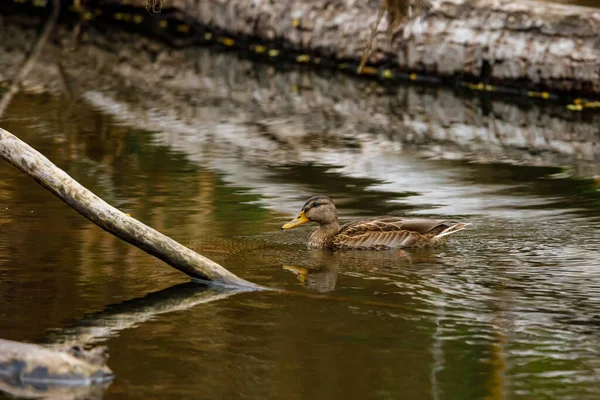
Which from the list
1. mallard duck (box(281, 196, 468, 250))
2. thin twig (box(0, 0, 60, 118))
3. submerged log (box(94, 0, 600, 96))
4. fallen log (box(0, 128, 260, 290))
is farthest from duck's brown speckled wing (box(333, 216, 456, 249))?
submerged log (box(94, 0, 600, 96))

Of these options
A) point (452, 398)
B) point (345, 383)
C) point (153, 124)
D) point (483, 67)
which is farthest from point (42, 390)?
point (483, 67)

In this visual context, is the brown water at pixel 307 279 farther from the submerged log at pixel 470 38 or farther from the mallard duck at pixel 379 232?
the submerged log at pixel 470 38

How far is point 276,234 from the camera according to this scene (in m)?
12.4

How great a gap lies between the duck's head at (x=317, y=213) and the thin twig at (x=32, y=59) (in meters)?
8.08

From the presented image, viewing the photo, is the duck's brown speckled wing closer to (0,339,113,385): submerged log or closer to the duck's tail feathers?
the duck's tail feathers

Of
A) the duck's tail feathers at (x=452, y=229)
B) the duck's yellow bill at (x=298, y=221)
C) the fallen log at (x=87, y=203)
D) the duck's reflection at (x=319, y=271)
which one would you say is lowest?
the duck's reflection at (x=319, y=271)

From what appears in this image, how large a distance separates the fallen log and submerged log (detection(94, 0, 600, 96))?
1188cm

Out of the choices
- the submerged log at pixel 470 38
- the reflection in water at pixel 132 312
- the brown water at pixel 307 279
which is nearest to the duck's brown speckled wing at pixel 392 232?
the brown water at pixel 307 279

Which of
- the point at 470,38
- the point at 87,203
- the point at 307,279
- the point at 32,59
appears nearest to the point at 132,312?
the point at 87,203

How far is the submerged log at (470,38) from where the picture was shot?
2081cm

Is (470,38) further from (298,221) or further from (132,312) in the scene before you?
(132,312)

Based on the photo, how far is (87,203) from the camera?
384 inches

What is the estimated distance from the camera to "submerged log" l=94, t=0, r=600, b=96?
20.8 metres

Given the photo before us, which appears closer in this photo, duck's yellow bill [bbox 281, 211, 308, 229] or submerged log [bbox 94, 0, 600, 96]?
duck's yellow bill [bbox 281, 211, 308, 229]
